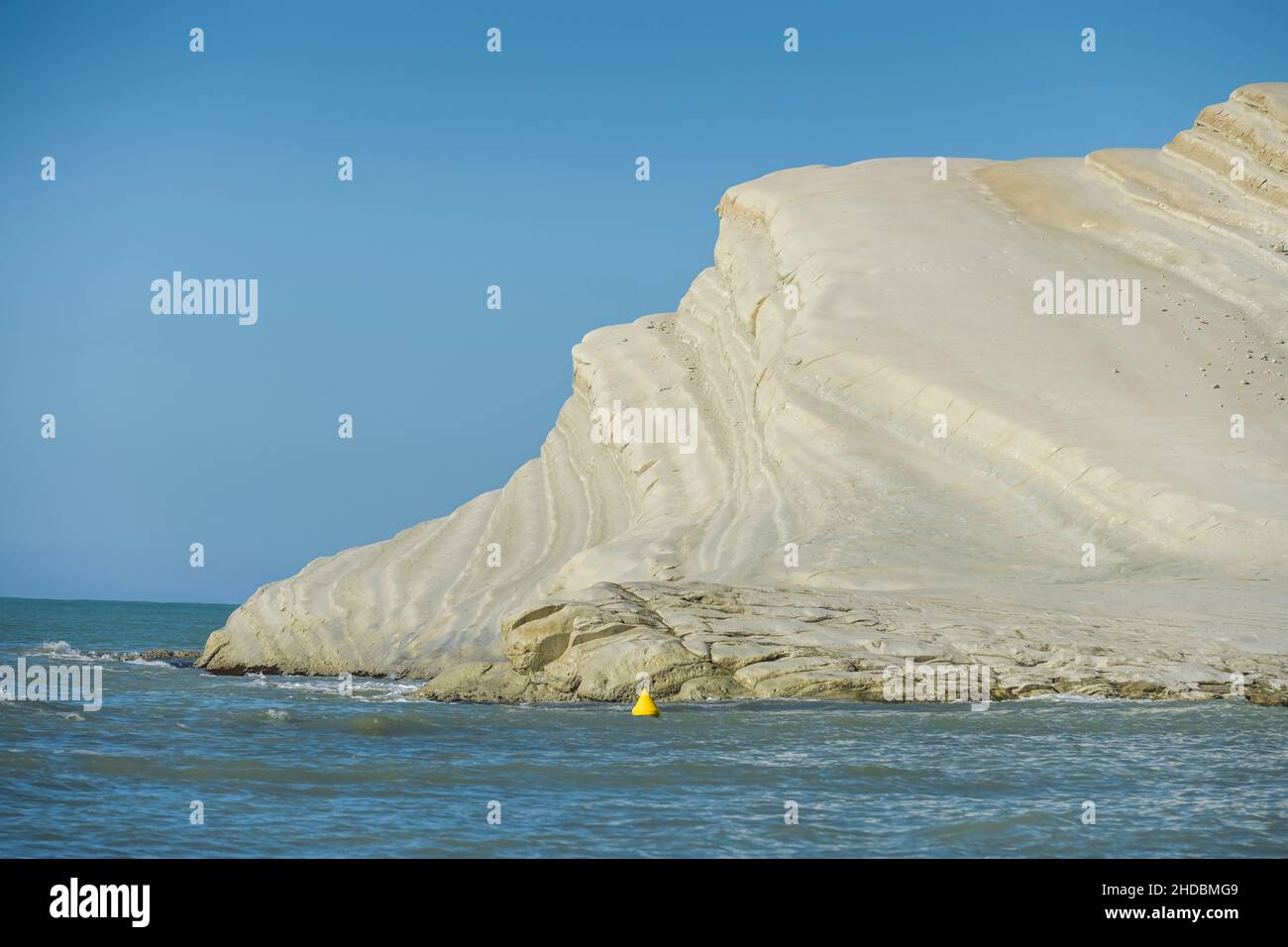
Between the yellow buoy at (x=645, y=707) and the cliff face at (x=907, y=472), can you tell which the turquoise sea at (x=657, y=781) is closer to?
the yellow buoy at (x=645, y=707)

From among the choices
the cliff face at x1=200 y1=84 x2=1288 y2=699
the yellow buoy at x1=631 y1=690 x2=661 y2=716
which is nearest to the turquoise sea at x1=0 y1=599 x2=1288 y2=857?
the yellow buoy at x1=631 y1=690 x2=661 y2=716

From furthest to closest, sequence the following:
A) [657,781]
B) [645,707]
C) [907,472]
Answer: [907,472]
[645,707]
[657,781]

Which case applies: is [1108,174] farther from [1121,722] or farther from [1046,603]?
[1121,722]

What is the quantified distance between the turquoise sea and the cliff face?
42.5 inches

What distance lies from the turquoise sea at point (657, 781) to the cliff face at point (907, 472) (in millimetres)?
1078

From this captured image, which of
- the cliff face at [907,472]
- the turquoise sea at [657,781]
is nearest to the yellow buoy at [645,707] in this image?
the turquoise sea at [657,781]

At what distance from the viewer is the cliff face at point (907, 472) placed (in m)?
19.0

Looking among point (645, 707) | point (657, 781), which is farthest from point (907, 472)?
point (657, 781)

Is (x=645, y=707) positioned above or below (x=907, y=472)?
below

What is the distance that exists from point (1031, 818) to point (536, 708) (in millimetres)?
8838

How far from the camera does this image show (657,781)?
13.3m

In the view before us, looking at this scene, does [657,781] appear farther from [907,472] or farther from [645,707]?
[907,472]

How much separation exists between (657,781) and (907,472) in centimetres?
1402

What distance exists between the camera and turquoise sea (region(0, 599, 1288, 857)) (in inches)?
424
